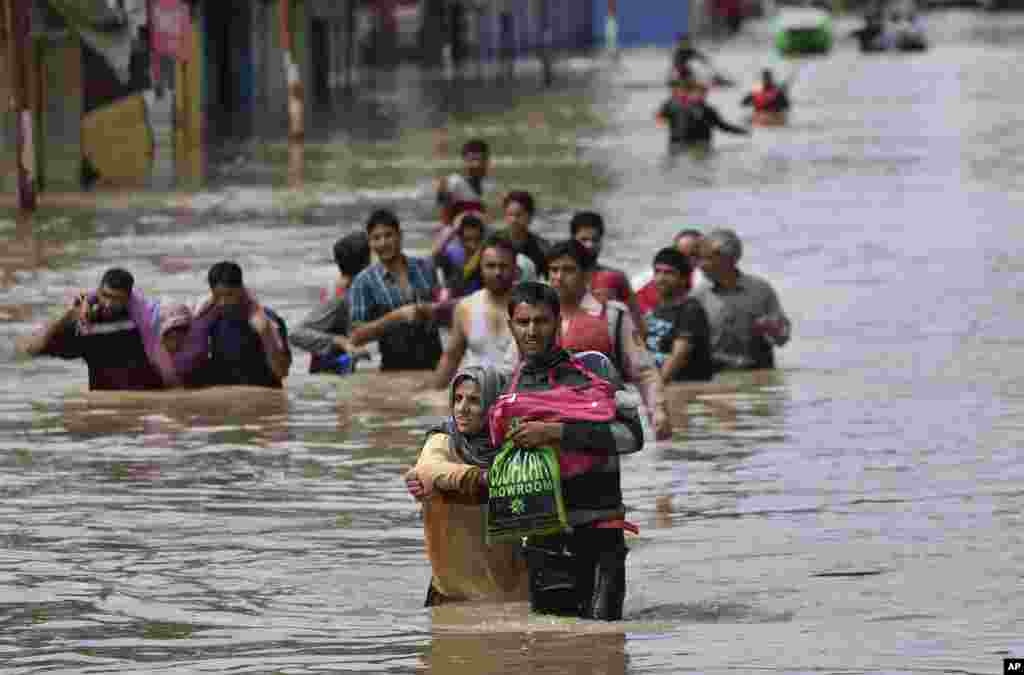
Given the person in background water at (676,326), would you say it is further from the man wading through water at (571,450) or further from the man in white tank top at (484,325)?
the man wading through water at (571,450)

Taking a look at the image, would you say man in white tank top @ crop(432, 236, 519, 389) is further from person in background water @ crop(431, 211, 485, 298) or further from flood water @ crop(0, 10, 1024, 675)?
person in background water @ crop(431, 211, 485, 298)

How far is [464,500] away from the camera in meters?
10.6

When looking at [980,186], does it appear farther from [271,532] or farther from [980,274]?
[271,532]

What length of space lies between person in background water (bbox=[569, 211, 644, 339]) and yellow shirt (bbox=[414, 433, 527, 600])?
206 inches

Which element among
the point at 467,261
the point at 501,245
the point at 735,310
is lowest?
the point at 735,310

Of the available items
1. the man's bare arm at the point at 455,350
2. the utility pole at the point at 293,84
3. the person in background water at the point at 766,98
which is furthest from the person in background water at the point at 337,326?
the person in background water at the point at 766,98

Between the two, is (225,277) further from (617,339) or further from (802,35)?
(802,35)

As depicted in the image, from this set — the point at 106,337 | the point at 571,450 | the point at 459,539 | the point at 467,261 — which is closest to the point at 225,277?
the point at 106,337

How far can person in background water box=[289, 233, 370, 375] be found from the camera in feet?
57.4

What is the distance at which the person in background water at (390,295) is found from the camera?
17203 millimetres

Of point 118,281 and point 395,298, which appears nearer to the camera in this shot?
point 118,281

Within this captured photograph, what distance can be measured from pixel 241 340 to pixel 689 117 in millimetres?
30682

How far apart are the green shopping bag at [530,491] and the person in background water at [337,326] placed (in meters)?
7.32

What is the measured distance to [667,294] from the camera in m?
17.7
